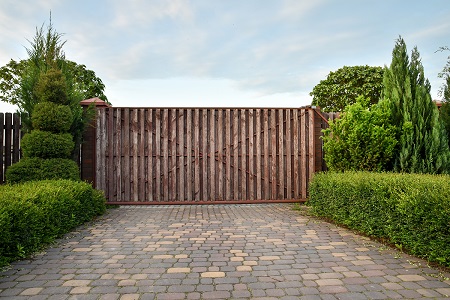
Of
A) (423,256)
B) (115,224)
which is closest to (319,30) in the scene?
(423,256)

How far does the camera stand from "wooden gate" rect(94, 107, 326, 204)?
8.08 meters

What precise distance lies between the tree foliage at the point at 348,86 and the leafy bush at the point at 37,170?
17.6m

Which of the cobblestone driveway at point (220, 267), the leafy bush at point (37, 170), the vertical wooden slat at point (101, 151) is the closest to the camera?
the cobblestone driveway at point (220, 267)

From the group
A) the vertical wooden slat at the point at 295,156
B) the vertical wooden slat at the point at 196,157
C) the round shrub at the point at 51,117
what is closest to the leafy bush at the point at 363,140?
the vertical wooden slat at the point at 295,156

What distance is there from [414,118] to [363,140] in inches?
49.0

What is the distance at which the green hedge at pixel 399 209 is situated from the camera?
3.43m

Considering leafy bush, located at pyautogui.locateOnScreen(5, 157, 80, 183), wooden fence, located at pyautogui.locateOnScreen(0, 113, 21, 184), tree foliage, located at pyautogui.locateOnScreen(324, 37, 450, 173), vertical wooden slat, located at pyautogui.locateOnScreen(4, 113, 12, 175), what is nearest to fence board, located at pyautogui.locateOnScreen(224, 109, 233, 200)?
tree foliage, located at pyautogui.locateOnScreen(324, 37, 450, 173)

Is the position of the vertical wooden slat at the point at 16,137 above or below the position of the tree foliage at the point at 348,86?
below

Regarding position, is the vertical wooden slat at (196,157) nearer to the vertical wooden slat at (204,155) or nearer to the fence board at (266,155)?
the vertical wooden slat at (204,155)

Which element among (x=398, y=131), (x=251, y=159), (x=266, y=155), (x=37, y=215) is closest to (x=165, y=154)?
(x=251, y=159)

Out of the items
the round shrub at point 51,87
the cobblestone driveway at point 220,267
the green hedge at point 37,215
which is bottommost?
the cobblestone driveway at point 220,267

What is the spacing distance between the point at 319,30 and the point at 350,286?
636 centimetres

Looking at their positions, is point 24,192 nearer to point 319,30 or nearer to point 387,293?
point 387,293

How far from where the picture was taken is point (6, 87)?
71.6 feet
